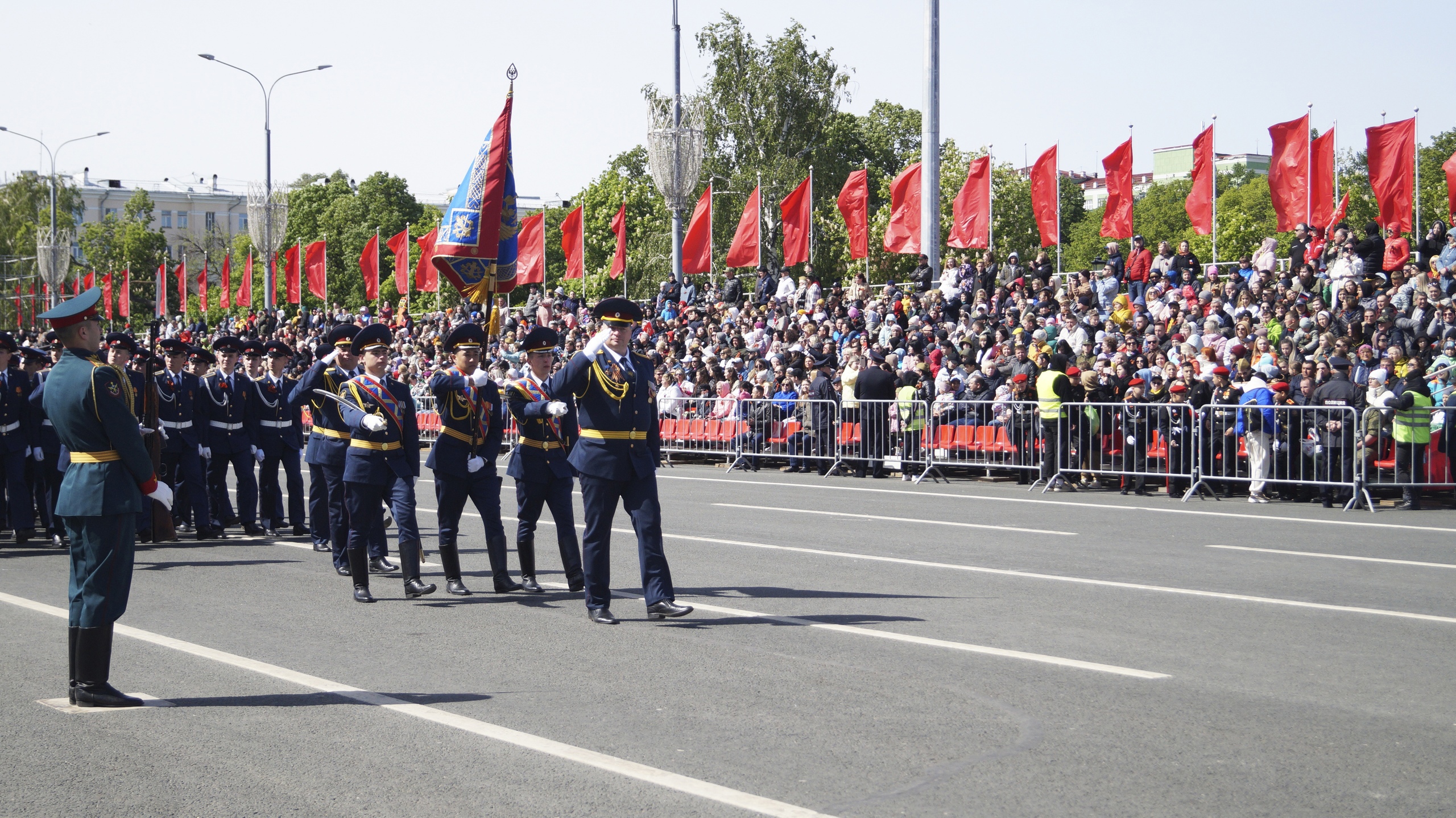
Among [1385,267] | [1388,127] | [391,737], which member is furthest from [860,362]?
[391,737]

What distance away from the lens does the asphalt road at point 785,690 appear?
482 cm

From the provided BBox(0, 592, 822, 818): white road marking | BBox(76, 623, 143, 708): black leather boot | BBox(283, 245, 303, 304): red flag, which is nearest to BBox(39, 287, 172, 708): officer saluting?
BBox(76, 623, 143, 708): black leather boot

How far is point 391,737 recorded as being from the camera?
553cm

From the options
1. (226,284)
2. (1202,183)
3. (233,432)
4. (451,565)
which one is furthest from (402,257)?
(451,565)

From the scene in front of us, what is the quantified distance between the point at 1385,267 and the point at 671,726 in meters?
16.8

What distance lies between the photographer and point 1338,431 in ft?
48.5

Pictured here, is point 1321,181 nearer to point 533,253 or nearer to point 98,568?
point 533,253

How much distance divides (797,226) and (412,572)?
842 inches

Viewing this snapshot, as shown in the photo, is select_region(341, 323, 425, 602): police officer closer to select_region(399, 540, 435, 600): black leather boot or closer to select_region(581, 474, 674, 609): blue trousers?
select_region(399, 540, 435, 600): black leather boot

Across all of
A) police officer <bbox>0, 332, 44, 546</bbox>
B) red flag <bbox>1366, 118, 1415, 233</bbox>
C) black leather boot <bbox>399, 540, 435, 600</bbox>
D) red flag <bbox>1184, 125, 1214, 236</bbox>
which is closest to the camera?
black leather boot <bbox>399, 540, 435, 600</bbox>

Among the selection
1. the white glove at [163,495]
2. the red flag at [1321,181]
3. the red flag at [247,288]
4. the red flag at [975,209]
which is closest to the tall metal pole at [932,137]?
the red flag at [975,209]

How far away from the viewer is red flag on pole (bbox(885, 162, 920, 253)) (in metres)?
26.7

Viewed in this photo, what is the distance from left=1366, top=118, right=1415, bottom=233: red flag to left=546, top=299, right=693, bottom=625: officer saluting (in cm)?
1665

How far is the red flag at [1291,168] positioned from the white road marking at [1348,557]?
12330mm
